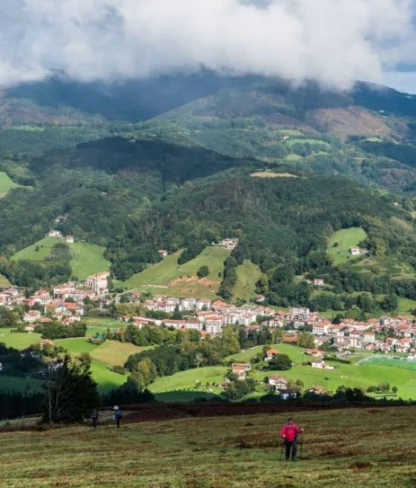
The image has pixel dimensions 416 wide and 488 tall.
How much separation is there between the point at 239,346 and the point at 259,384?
99.4ft

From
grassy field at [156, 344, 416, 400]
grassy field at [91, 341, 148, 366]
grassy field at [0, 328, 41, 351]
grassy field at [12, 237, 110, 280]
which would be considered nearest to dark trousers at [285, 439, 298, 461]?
grassy field at [156, 344, 416, 400]

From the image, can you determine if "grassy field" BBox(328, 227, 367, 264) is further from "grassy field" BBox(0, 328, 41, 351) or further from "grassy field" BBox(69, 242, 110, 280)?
"grassy field" BBox(0, 328, 41, 351)

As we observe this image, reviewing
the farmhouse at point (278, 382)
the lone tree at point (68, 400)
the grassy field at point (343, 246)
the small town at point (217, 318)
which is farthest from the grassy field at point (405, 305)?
the lone tree at point (68, 400)

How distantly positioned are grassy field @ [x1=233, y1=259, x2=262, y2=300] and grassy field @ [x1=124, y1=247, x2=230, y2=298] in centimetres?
423

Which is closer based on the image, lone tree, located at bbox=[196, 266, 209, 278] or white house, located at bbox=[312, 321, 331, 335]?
white house, located at bbox=[312, 321, 331, 335]

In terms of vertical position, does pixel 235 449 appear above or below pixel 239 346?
below

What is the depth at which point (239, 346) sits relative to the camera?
131 meters

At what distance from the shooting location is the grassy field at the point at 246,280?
173 meters

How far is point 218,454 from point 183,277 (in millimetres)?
150766

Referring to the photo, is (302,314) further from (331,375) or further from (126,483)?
(126,483)

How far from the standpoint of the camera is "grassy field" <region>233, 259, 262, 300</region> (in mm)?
173113

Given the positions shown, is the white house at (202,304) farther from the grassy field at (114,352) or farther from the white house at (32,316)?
the grassy field at (114,352)

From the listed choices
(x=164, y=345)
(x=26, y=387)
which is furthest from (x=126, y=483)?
(x=164, y=345)

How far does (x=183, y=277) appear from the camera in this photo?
17900 cm
